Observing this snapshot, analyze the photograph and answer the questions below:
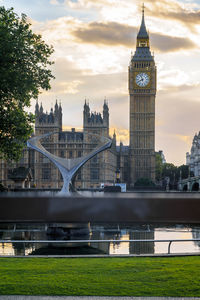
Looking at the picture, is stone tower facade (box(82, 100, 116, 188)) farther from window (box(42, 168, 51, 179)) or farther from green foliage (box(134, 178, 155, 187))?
window (box(42, 168, 51, 179))

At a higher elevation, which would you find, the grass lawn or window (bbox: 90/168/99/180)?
window (bbox: 90/168/99/180)

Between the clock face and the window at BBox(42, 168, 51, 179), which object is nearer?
the window at BBox(42, 168, 51, 179)

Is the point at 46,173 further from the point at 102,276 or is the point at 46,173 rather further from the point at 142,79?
the point at 102,276

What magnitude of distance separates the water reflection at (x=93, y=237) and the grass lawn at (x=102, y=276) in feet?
15.0

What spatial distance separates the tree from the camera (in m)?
25.2

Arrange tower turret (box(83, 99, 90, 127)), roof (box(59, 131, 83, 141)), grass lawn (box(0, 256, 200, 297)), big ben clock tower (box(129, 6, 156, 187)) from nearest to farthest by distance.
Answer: grass lawn (box(0, 256, 200, 297)), tower turret (box(83, 99, 90, 127)), roof (box(59, 131, 83, 141)), big ben clock tower (box(129, 6, 156, 187))

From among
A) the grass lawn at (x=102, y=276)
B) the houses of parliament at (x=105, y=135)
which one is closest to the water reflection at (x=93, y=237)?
the grass lawn at (x=102, y=276)

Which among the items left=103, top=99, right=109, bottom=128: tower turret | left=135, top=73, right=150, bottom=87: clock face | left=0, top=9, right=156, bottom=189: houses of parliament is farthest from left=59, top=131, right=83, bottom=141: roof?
left=135, top=73, right=150, bottom=87: clock face

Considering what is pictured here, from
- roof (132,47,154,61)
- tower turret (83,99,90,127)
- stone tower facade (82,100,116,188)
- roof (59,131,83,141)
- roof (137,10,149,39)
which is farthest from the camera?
roof (137,10,149,39)

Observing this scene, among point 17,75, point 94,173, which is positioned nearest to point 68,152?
point 94,173

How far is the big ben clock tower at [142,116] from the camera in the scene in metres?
119

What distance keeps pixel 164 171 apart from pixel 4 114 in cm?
13336

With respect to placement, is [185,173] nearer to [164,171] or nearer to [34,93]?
[164,171]

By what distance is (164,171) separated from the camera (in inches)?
6176
